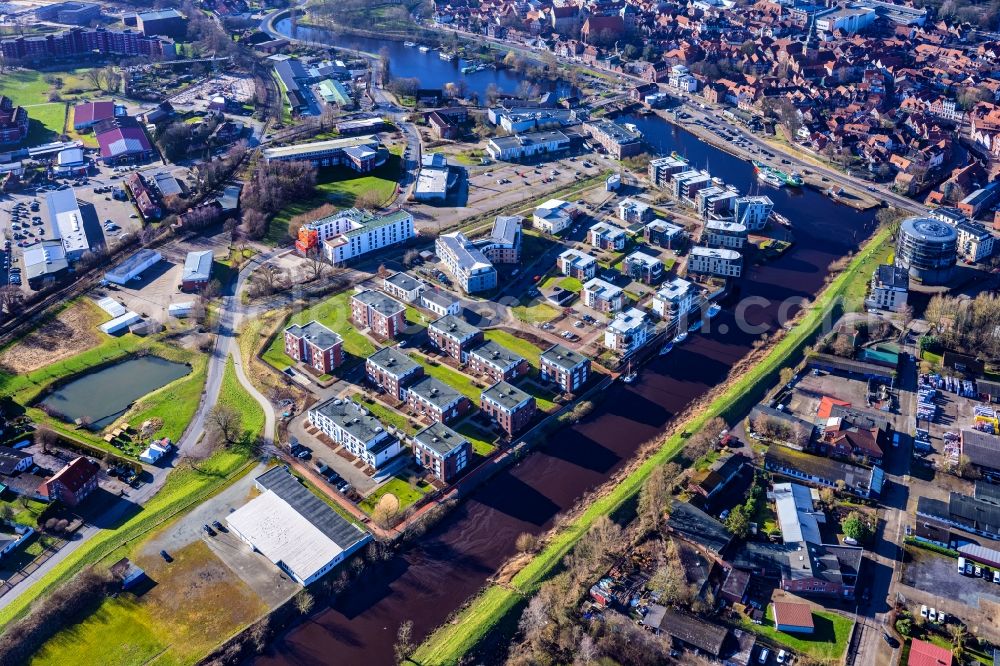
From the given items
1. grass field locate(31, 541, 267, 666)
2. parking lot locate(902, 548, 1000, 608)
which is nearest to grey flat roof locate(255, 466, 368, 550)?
grass field locate(31, 541, 267, 666)

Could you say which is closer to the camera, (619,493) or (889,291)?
(619,493)

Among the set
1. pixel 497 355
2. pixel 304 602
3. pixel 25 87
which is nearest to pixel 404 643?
pixel 304 602

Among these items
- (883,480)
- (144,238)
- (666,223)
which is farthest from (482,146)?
(883,480)

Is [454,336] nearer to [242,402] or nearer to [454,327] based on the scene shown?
[454,327]

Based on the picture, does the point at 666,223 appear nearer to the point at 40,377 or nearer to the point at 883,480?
the point at 883,480

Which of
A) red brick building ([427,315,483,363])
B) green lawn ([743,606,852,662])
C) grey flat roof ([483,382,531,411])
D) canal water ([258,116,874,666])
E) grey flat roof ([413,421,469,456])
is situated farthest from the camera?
red brick building ([427,315,483,363])

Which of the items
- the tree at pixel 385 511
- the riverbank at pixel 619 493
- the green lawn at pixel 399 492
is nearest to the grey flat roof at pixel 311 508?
the tree at pixel 385 511

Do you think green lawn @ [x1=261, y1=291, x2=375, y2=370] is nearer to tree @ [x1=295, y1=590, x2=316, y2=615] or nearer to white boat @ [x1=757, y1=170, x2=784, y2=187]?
tree @ [x1=295, y1=590, x2=316, y2=615]
